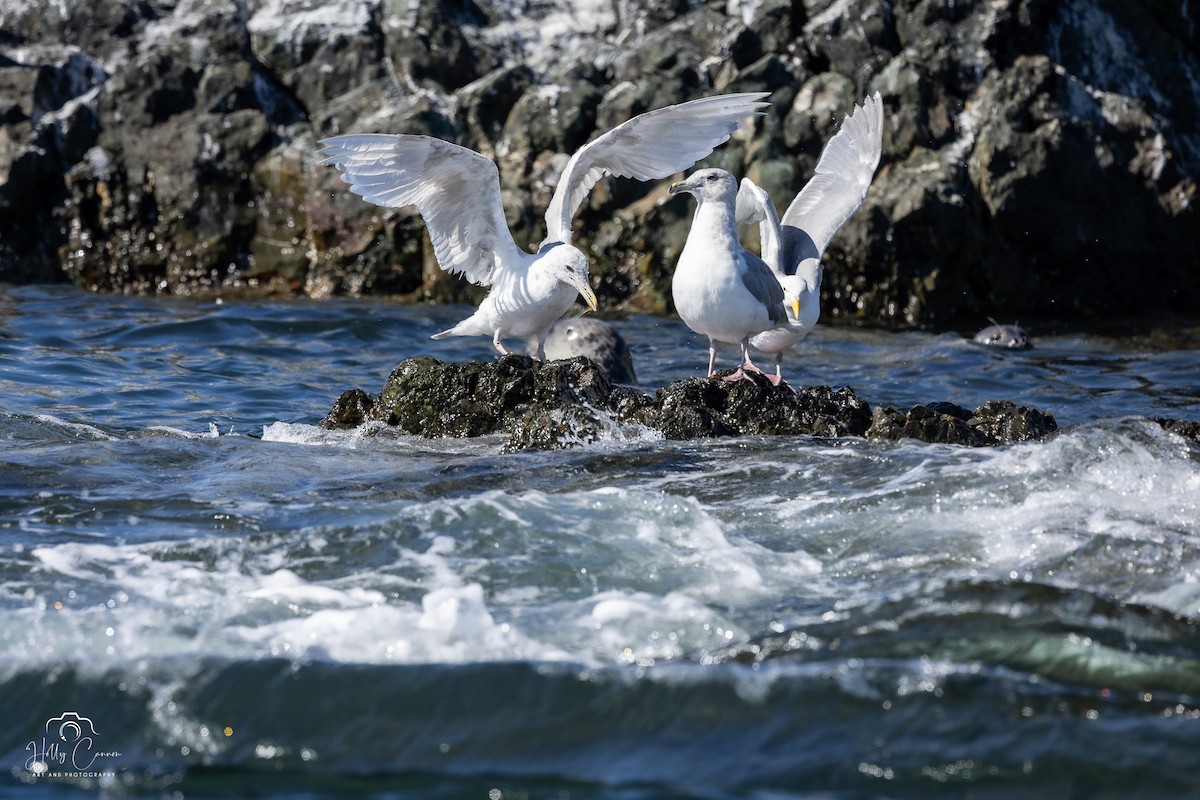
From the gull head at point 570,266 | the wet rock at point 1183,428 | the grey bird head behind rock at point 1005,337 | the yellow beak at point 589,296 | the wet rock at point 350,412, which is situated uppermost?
the gull head at point 570,266

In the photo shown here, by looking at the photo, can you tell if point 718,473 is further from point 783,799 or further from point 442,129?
point 442,129

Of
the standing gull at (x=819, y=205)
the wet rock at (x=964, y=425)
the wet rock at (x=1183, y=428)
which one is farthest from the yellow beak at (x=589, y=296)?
the wet rock at (x=1183, y=428)

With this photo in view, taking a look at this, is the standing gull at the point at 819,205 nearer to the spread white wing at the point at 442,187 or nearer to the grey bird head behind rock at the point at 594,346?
the grey bird head behind rock at the point at 594,346

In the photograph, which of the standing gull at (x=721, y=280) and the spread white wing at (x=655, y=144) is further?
the spread white wing at (x=655, y=144)

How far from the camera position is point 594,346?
32.6 ft

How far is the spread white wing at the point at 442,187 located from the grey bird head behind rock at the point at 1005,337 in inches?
208

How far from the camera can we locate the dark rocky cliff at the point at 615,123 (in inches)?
551

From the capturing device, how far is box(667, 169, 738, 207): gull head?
7773 mm

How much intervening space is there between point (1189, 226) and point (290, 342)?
9207 millimetres

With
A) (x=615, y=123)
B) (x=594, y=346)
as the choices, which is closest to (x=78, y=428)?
(x=594, y=346)

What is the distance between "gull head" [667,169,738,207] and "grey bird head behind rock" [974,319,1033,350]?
5224 millimetres

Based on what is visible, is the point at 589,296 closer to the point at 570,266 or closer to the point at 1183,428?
the point at 570,266

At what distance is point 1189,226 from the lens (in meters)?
14.6

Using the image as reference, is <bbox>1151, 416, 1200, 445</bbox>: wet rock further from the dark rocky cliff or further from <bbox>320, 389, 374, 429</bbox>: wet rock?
the dark rocky cliff
